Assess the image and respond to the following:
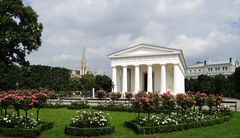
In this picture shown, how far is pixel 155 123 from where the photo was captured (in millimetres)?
18375

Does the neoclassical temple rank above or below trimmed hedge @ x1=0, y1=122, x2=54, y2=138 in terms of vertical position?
above

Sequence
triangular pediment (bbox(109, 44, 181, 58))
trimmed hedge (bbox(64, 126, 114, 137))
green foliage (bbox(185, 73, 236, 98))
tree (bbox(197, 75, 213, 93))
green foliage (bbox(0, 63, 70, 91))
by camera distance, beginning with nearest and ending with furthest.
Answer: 1. trimmed hedge (bbox(64, 126, 114, 137))
2. green foliage (bbox(0, 63, 70, 91))
3. triangular pediment (bbox(109, 44, 181, 58))
4. green foliage (bbox(185, 73, 236, 98))
5. tree (bbox(197, 75, 213, 93))

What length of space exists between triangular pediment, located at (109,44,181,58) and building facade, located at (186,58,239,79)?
78.5 meters

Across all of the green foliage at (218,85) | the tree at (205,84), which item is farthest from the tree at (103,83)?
the green foliage at (218,85)

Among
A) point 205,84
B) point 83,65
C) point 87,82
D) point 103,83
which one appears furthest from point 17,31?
point 83,65

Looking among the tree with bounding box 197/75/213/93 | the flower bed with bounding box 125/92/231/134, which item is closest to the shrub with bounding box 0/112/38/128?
the flower bed with bounding box 125/92/231/134

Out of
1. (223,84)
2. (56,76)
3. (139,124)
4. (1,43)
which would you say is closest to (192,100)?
(139,124)

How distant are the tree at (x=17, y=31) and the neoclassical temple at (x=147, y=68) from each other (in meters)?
27.4

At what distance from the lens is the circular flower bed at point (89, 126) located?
54.5ft

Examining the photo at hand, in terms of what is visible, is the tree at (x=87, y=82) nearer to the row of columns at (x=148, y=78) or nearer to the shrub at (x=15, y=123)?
the row of columns at (x=148, y=78)

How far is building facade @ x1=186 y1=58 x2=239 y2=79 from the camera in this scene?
5394 inches

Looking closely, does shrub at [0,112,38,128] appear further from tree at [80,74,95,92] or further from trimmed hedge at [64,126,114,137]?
tree at [80,74,95,92]

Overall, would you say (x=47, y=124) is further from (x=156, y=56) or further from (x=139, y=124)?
(x=156, y=56)

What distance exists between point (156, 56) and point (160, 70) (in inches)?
239
